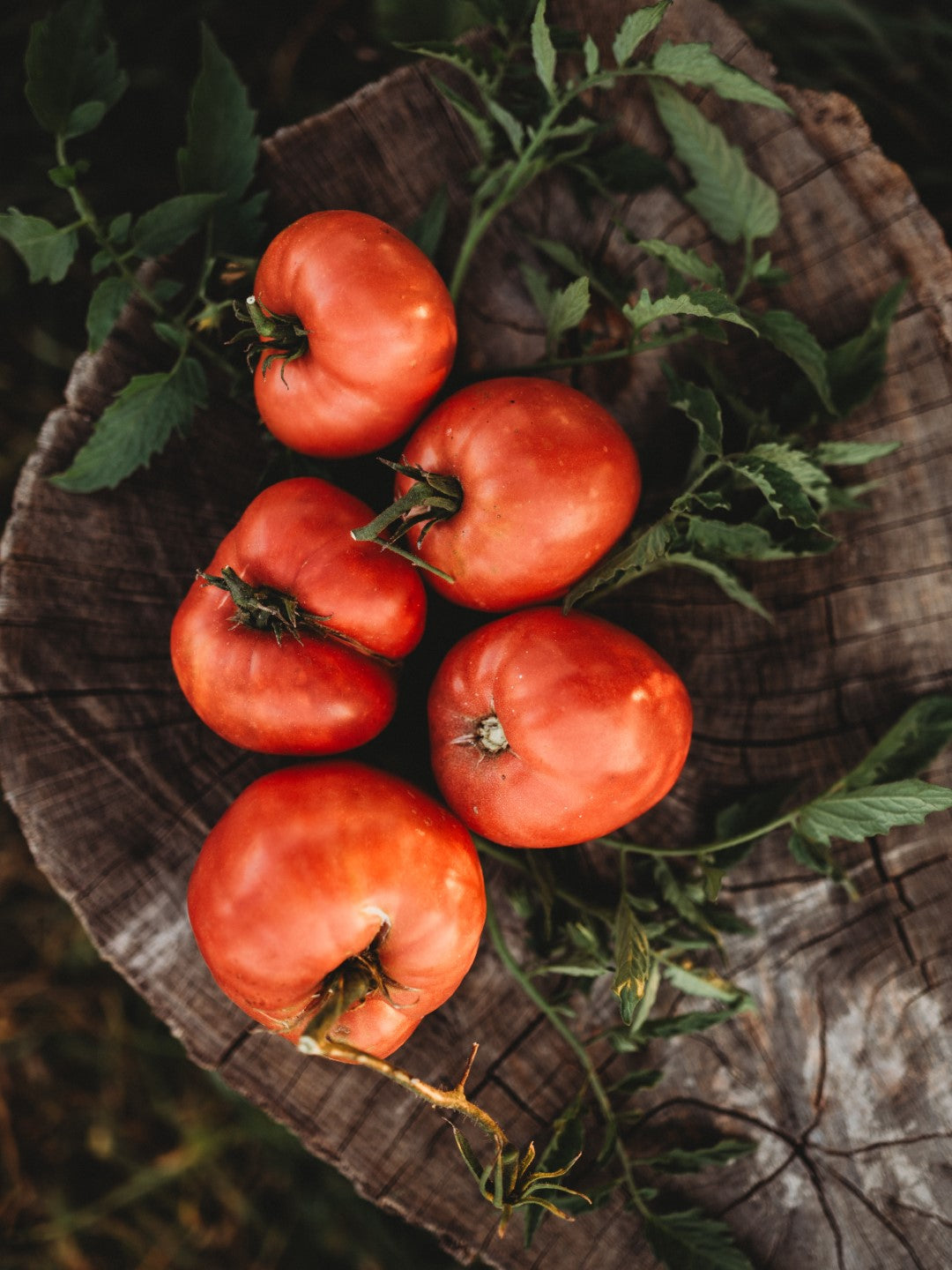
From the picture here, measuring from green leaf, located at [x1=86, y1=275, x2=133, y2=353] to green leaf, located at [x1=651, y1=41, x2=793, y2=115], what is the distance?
0.68 meters

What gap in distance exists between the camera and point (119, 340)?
3.91 ft

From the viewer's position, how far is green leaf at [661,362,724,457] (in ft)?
3.27

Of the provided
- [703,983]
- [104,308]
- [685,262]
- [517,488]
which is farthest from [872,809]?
[104,308]

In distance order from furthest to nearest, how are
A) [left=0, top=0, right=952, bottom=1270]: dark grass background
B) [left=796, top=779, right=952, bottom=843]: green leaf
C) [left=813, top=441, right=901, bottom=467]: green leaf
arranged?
[left=0, top=0, right=952, bottom=1270]: dark grass background < [left=813, top=441, right=901, bottom=467]: green leaf < [left=796, top=779, right=952, bottom=843]: green leaf

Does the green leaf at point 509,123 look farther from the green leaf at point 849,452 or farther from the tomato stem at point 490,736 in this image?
the tomato stem at point 490,736

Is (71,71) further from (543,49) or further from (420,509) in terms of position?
(420,509)

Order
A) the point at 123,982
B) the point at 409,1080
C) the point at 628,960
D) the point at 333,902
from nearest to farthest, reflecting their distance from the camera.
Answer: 1. the point at 409,1080
2. the point at 333,902
3. the point at 628,960
4. the point at 123,982

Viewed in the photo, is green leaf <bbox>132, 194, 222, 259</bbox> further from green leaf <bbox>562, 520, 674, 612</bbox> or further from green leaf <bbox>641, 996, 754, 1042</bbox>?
green leaf <bbox>641, 996, 754, 1042</bbox>

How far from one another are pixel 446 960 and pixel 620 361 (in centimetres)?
82

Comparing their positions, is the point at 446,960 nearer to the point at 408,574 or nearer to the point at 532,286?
the point at 408,574

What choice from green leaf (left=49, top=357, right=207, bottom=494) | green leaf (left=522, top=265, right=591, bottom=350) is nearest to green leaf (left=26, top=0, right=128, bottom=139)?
green leaf (left=49, top=357, right=207, bottom=494)

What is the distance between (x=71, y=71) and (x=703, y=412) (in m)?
0.87

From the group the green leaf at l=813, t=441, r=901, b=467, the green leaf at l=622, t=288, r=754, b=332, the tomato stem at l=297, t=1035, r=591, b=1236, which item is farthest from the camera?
the green leaf at l=813, t=441, r=901, b=467

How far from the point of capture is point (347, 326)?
95 centimetres
